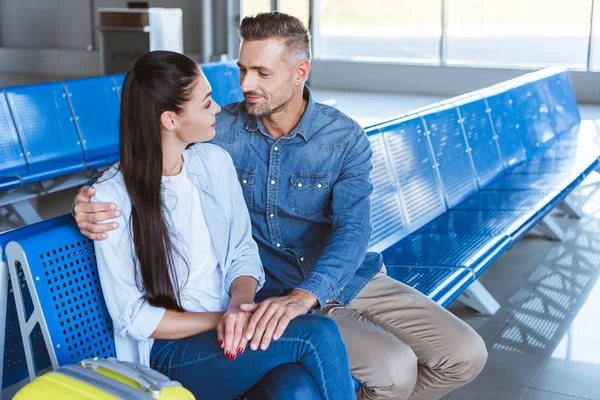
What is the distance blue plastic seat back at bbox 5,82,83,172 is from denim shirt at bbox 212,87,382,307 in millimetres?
2603

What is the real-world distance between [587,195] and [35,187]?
4.00 metres

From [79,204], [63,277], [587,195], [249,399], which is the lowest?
[587,195]

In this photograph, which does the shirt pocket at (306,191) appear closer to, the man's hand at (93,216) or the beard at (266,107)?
the beard at (266,107)

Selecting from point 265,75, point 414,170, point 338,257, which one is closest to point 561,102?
point 414,170

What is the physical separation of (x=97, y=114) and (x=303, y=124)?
3295 millimetres

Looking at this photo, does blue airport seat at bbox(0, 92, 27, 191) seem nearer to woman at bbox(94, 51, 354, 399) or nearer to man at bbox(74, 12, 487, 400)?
man at bbox(74, 12, 487, 400)

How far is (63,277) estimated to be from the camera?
2039mm

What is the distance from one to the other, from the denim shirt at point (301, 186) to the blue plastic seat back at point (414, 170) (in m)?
1.18

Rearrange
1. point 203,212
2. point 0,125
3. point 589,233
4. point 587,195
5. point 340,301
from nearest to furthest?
point 203,212, point 340,301, point 0,125, point 589,233, point 587,195

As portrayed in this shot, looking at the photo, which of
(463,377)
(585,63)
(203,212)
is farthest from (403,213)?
(585,63)

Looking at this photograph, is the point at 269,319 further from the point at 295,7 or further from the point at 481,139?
the point at 295,7

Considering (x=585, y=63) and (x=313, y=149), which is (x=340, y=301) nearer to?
(x=313, y=149)

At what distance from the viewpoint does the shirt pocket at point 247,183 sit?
8.21ft

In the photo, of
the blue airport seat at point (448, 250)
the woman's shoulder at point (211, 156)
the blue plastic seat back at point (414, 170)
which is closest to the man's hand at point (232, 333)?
the woman's shoulder at point (211, 156)
